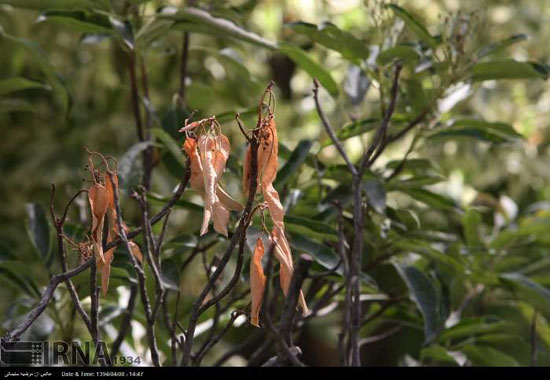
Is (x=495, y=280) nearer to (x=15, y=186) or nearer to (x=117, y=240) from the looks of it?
(x=117, y=240)

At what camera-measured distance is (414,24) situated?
0.96m

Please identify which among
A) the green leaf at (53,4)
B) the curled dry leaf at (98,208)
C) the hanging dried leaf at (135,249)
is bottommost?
the curled dry leaf at (98,208)

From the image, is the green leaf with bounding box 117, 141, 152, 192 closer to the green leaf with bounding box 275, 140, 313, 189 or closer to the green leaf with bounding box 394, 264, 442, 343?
the green leaf with bounding box 275, 140, 313, 189

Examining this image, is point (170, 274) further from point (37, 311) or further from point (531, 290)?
point (531, 290)

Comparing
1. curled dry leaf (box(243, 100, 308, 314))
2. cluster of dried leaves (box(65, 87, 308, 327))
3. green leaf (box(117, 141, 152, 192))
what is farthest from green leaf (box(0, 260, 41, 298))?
curled dry leaf (box(243, 100, 308, 314))

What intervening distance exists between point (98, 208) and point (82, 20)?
17.4 inches

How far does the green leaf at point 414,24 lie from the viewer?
0.95 m

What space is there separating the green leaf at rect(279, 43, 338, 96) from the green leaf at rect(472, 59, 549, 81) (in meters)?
0.19

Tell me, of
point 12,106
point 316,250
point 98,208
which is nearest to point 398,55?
point 316,250

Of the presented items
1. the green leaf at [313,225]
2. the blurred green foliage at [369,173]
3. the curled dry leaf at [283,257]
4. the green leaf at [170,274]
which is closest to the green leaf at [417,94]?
the blurred green foliage at [369,173]

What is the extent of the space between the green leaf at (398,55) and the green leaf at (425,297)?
25 centimetres

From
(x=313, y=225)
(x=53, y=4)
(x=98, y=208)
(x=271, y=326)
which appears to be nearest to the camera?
Result: (x=271, y=326)

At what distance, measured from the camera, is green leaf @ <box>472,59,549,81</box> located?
949 millimetres

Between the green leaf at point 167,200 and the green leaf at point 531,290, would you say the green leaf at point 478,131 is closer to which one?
the green leaf at point 531,290
